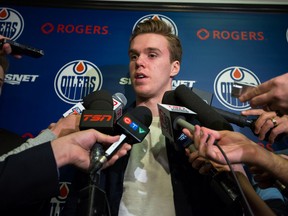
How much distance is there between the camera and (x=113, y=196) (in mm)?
1014

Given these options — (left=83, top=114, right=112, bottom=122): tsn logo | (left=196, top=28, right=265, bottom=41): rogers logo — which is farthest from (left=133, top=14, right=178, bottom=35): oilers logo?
(left=83, top=114, right=112, bottom=122): tsn logo

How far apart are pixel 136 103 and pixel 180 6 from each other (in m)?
0.73

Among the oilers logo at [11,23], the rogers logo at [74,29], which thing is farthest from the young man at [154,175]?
the oilers logo at [11,23]

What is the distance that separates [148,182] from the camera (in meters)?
1.04

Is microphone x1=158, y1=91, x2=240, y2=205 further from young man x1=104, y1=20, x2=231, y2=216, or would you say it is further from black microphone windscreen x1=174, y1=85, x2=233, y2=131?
young man x1=104, y1=20, x2=231, y2=216

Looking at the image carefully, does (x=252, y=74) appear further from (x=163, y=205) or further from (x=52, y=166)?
(x=52, y=166)

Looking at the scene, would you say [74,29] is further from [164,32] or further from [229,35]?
[229,35]

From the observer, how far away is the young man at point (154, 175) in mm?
979

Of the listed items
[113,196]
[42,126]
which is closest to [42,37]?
[42,126]

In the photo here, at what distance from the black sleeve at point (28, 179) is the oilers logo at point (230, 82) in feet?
3.45

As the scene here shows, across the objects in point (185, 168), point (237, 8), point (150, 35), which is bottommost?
point (185, 168)

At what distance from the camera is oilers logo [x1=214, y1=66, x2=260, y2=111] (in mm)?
1459

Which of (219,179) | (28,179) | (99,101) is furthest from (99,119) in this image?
(219,179)

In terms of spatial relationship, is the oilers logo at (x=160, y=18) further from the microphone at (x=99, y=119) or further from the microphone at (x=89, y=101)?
the microphone at (x=99, y=119)
